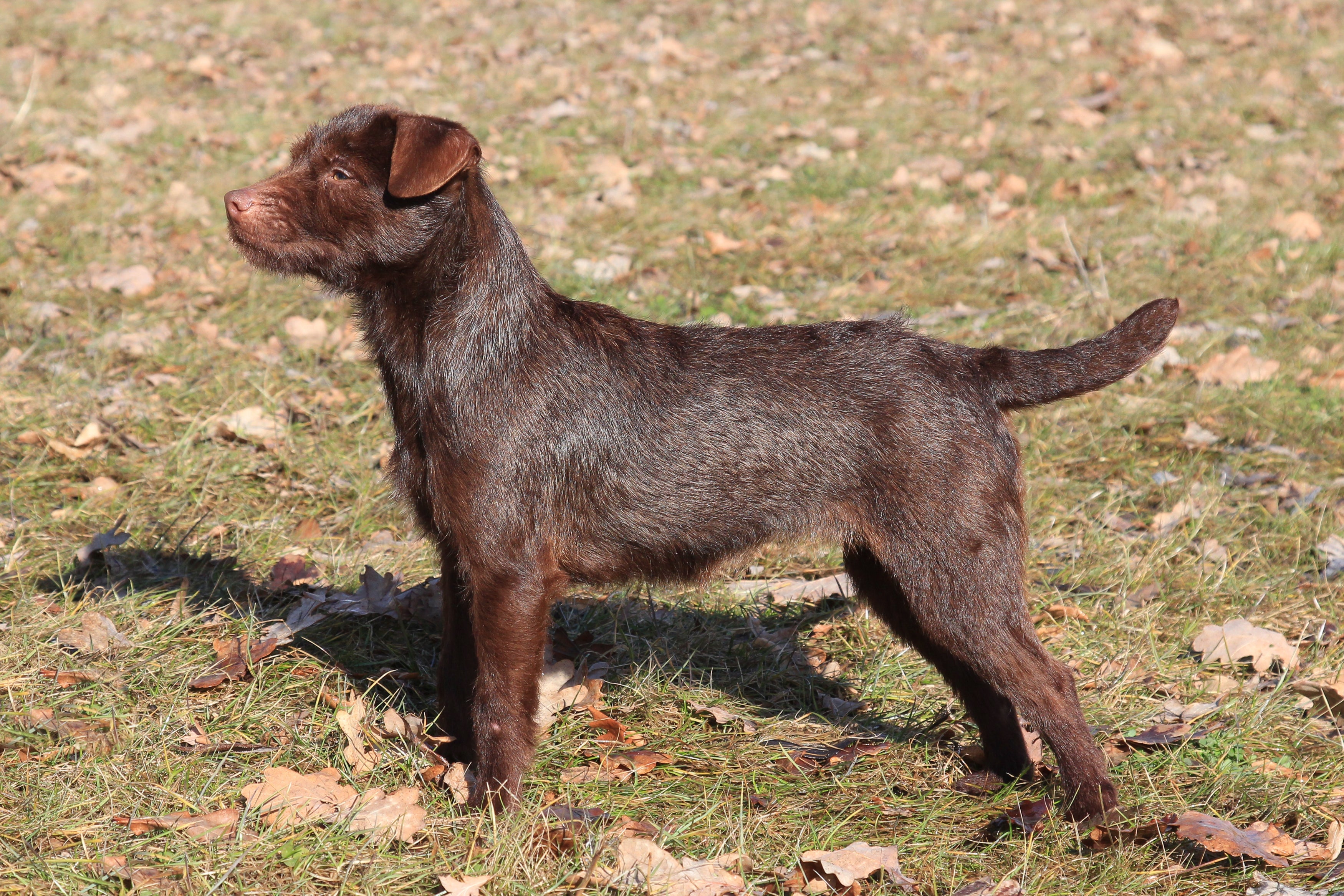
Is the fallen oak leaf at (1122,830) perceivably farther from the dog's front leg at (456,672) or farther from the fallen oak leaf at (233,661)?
the fallen oak leaf at (233,661)

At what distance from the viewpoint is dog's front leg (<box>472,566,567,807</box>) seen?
10.7 ft

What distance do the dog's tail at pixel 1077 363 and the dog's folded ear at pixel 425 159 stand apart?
64.8 inches

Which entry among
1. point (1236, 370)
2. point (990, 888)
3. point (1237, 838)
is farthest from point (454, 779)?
point (1236, 370)

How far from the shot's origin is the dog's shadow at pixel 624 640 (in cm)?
391

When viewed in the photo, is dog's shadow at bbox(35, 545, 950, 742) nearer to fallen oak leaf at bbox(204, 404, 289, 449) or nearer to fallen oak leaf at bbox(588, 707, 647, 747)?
fallen oak leaf at bbox(588, 707, 647, 747)

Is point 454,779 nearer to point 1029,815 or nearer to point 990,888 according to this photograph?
point 990,888

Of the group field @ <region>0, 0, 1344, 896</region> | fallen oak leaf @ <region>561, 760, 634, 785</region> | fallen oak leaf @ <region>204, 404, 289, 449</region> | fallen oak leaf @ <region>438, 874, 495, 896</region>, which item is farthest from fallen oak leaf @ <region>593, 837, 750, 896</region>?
fallen oak leaf @ <region>204, 404, 289, 449</region>

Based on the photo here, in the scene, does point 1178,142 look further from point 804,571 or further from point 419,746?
point 419,746

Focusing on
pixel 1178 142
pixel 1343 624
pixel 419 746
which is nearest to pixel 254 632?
pixel 419 746

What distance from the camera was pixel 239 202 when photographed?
325cm

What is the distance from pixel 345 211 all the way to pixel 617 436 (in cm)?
102

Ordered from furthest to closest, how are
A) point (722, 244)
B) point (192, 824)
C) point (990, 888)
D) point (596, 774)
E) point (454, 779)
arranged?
point (722, 244) → point (596, 774) → point (454, 779) → point (990, 888) → point (192, 824)

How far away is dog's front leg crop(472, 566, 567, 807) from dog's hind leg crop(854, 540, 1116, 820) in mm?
1044

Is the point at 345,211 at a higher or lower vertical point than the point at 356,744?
higher
